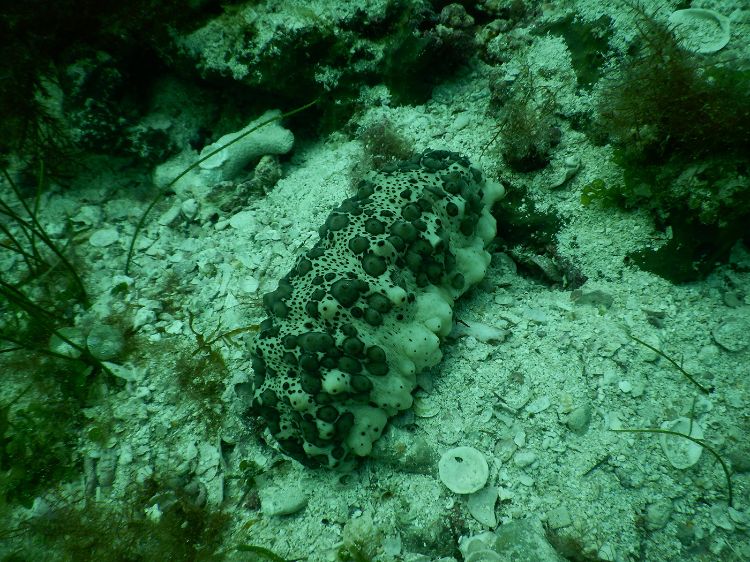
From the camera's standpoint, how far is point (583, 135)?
347 centimetres

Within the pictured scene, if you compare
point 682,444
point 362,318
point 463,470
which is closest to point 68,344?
point 362,318

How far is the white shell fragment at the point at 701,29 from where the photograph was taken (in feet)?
9.98

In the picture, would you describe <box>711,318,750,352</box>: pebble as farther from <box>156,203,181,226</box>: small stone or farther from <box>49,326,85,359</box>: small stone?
<box>156,203,181,226</box>: small stone

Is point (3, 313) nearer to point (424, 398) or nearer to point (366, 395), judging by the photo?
point (366, 395)

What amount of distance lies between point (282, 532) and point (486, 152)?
3310 millimetres

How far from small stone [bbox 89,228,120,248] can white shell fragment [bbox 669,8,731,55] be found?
5061 millimetres

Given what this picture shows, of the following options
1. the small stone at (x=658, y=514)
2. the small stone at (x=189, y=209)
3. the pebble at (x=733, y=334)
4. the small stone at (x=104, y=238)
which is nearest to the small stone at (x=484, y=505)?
the small stone at (x=658, y=514)

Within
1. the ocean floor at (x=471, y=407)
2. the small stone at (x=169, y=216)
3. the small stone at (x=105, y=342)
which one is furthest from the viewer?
the small stone at (x=169, y=216)

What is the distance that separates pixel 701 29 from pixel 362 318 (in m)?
3.36

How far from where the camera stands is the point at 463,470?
8.16 feet

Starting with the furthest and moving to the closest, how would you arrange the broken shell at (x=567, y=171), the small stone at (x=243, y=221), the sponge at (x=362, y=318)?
the small stone at (x=243, y=221)
the broken shell at (x=567, y=171)
the sponge at (x=362, y=318)

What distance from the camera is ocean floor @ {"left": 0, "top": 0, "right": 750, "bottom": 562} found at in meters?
2.33

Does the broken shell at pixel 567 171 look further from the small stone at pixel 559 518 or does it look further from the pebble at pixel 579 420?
the small stone at pixel 559 518

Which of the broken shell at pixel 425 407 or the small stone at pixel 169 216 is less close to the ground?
the small stone at pixel 169 216
